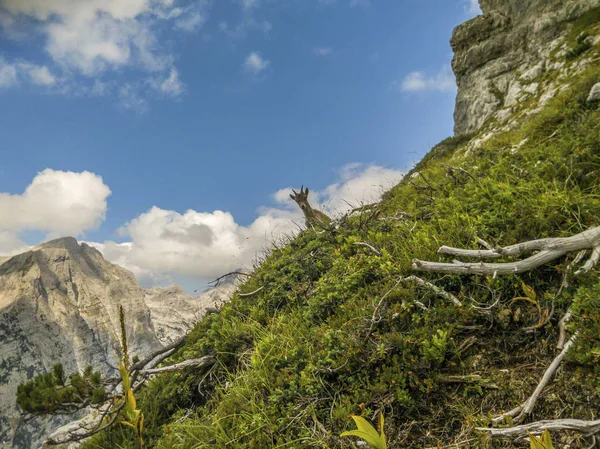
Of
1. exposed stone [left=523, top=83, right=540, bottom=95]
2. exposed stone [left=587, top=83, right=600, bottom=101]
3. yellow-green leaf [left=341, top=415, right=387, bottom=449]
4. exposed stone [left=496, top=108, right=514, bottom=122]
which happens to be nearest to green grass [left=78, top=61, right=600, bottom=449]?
exposed stone [left=587, top=83, right=600, bottom=101]

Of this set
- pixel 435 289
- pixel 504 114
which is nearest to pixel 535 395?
pixel 435 289

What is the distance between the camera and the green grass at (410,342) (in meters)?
2.81

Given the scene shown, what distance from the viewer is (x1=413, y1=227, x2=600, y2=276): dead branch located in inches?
127

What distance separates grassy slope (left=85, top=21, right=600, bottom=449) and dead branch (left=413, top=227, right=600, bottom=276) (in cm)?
12

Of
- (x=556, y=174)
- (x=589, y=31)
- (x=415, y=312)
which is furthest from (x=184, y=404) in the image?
(x=589, y=31)

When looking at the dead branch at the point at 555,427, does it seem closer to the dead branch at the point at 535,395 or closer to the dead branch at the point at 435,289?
the dead branch at the point at 535,395

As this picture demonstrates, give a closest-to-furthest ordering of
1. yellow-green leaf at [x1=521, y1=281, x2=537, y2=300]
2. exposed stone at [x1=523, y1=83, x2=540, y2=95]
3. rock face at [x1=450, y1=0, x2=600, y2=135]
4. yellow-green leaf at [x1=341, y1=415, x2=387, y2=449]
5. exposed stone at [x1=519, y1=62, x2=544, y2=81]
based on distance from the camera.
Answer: yellow-green leaf at [x1=341, y1=415, x2=387, y2=449] < yellow-green leaf at [x1=521, y1=281, x2=537, y2=300] < exposed stone at [x1=523, y1=83, x2=540, y2=95] < exposed stone at [x1=519, y1=62, x2=544, y2=81] < rock face at [x1=450, y1=0, x2=600, y2=135]

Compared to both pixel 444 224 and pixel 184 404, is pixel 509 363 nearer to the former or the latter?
pixel 444 224

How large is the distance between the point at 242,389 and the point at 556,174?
516cm

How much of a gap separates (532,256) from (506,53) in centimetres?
3207

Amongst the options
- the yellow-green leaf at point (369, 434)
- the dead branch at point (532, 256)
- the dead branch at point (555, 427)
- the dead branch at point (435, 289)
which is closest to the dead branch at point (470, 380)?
the dead branch at point (555, 427)

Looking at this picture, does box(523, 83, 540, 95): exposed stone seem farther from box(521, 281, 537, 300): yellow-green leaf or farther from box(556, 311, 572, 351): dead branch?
box(556, 311, 572, 351): dead branch

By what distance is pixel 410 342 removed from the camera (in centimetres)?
331

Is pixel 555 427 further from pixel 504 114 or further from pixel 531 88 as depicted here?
pixel 531 88
